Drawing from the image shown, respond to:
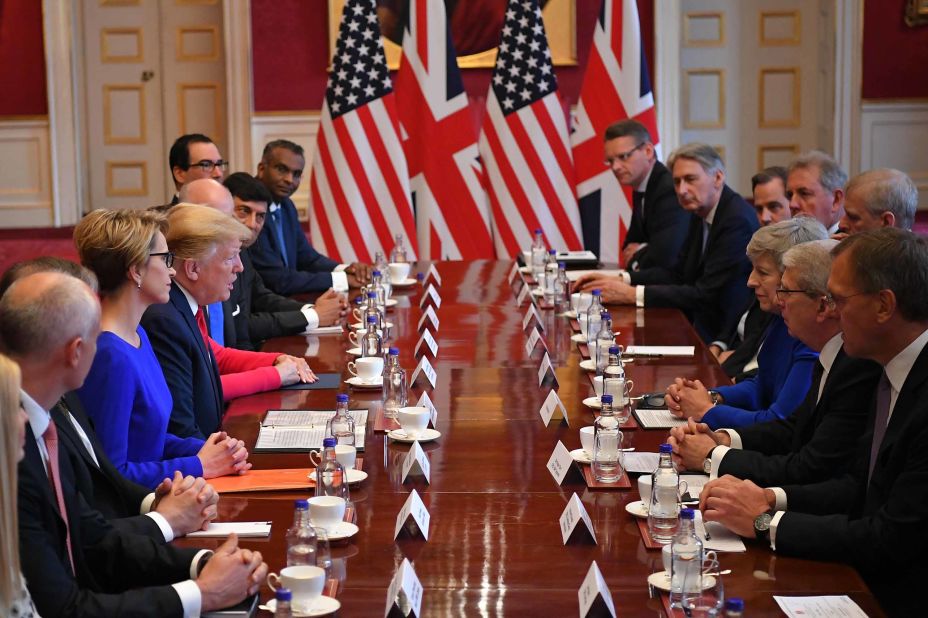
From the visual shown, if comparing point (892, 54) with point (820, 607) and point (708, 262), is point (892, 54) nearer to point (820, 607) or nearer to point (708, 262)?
point (708, 262)

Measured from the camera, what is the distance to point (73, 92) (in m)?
10.6

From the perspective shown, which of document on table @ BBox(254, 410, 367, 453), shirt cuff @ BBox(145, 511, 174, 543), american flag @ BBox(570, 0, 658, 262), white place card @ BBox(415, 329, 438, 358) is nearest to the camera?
shirt cuff @ BBox(145, 511, 174, 543)

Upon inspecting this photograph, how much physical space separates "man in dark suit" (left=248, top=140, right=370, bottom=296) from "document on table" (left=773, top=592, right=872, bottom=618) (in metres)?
3.87

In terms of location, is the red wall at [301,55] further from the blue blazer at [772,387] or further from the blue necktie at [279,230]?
the blue blazer at [772,387]

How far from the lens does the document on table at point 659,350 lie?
4371 mm

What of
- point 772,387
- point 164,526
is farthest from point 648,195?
point 164,526

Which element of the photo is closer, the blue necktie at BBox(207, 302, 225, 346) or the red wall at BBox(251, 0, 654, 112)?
the blue necktie at BBox(207, 302, 225, 346)

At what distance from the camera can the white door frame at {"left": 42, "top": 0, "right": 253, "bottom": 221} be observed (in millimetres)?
10445

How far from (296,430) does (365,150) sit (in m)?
5.17

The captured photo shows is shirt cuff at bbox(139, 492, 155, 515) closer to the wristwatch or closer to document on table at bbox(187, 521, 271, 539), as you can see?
document on table at bbox(187, 521, 271, 539)

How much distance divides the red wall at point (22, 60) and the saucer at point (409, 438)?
8446mm

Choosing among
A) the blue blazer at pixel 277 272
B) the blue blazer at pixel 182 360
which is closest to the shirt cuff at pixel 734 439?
the blue blazer at pixel 182 360

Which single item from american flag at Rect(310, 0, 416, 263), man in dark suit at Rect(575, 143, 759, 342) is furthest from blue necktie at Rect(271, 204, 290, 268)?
american flag at Rect(310, 0, 416, 263)

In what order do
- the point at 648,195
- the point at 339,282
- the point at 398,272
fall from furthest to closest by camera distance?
the point at 648,195 < the point at 398,272 < the point at 339,282
